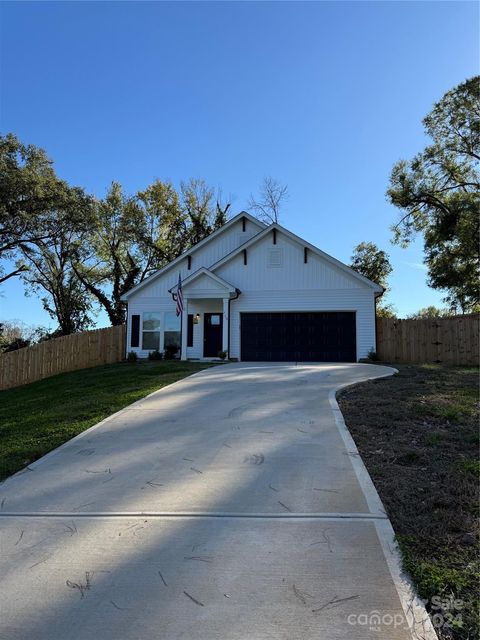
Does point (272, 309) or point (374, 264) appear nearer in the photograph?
point (272, 309)

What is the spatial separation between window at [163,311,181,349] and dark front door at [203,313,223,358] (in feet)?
4.06

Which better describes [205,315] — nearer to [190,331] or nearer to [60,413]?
[190,331]

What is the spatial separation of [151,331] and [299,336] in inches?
266

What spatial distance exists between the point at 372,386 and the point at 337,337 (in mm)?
9620

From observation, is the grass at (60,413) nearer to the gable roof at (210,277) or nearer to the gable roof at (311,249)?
the gable roof at (210,277)

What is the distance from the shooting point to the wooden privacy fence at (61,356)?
1933 cm

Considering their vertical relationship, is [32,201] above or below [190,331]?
above

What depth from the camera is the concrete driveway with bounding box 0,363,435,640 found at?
2688mm

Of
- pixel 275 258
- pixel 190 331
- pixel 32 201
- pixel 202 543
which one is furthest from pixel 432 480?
pixel 32 201

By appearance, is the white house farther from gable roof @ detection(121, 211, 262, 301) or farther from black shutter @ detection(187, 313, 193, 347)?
gable roof @ detection(121, 211, 262, 301)

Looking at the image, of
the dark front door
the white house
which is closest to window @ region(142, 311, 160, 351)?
the white house

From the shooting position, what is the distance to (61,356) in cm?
2031

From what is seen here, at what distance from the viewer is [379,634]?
256cm

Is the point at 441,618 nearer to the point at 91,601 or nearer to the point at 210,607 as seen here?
the point at 210,607
